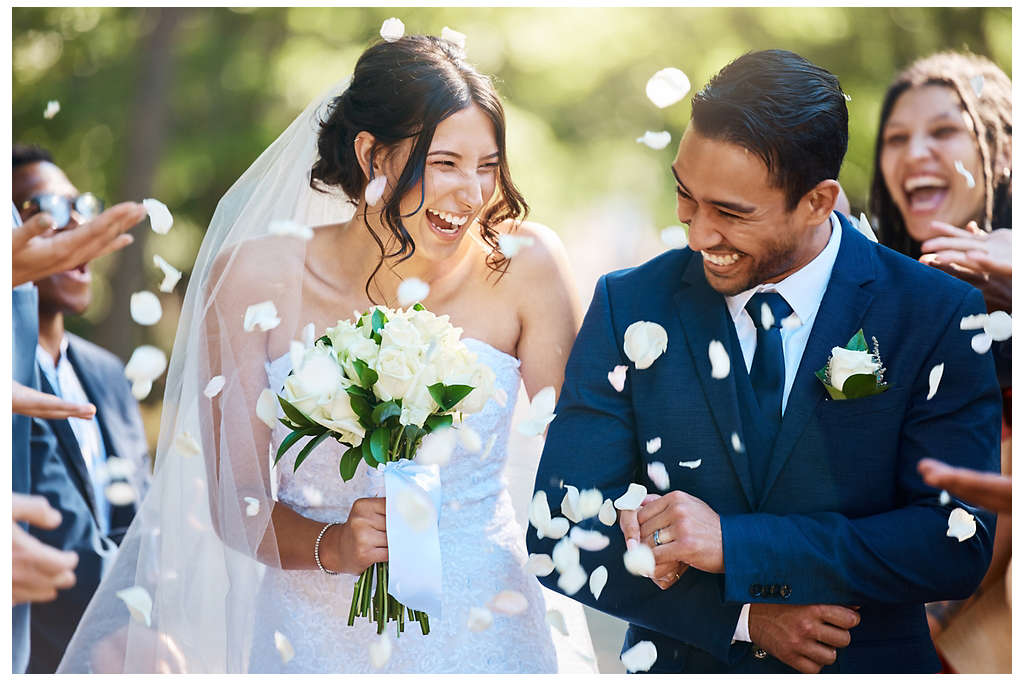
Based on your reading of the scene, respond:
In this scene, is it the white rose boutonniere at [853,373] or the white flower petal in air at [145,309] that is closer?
the white rose boutonniere at [853,373]

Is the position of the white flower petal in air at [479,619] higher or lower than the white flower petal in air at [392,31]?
lower

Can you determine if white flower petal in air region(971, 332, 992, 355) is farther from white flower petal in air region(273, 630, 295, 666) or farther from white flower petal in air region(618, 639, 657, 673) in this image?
white flower petal in air region(273, 630, 295, 666)

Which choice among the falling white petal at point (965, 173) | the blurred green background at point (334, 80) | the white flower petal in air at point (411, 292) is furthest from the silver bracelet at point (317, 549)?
the falling white petal at point (965, 173)

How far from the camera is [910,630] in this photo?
2.56 meters

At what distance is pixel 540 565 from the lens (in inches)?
102

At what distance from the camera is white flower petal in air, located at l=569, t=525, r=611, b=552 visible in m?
2.56

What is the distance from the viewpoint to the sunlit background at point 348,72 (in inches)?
135

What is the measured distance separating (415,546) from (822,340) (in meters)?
1.14

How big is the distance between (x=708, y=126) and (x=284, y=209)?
121 cm

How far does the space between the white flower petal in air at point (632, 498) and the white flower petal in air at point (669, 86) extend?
1.06 meters

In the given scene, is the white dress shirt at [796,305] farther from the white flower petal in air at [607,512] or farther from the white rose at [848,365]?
the white flower petal in air at [607,512]

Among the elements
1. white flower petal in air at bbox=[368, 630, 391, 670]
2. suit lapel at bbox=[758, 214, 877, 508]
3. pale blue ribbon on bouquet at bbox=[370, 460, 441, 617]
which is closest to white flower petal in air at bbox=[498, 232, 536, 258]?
pale blue ribbon on bouquet at bbox=[370, 460, 441, 617]

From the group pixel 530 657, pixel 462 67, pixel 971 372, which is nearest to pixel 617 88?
pixel 462 67

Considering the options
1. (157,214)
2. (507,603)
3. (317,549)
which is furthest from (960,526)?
(157,214)
